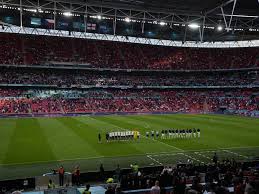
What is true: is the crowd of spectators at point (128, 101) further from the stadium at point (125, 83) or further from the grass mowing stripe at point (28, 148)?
the grass mowing stripe at point (28, 148)

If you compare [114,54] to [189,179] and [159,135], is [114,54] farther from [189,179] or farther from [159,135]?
[189,179]

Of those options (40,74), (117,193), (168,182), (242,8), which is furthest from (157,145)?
(40,74)

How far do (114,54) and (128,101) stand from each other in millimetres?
15115

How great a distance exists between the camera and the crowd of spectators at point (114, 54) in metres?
67.7

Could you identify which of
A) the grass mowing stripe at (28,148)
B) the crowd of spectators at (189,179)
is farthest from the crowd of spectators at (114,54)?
the crowd of spectators at (189,179)

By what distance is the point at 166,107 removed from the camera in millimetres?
67188

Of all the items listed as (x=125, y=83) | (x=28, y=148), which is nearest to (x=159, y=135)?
(x=28, y=148)

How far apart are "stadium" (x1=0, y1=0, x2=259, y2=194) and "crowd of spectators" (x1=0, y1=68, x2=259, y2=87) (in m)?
0.25

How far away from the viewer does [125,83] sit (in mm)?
71812

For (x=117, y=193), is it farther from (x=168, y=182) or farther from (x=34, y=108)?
(x=34, y=108)

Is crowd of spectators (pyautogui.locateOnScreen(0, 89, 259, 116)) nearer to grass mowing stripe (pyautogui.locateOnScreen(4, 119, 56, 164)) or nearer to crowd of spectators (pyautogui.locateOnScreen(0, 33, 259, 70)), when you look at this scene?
crowd of spectators (pyautogui.locateOnScreen(0, 33, 259, 70))

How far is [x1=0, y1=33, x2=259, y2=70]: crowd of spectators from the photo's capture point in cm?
6769

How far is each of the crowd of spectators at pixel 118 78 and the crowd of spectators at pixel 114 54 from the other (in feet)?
9.42

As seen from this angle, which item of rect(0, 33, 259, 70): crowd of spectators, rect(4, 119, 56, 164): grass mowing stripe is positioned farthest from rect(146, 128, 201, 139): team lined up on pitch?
rect(0, 33, 259, 70): crowd of spectators
